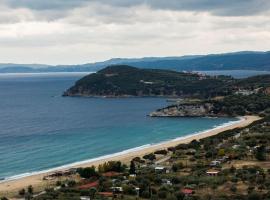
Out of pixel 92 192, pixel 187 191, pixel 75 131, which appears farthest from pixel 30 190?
pixel 75 131

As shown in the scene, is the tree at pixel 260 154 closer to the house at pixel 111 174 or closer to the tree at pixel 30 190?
the house at pixel 111 174

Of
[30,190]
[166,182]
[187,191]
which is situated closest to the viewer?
[187,191]

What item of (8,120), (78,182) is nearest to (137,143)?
(78,182)

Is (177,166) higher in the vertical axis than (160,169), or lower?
higher

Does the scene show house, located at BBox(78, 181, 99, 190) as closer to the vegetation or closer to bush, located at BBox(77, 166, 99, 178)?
the vegetation

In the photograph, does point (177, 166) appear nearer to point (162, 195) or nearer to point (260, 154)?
point (260, 154)

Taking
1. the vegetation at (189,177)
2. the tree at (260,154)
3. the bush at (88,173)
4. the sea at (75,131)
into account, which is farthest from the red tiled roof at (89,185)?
the tree at (260,154)

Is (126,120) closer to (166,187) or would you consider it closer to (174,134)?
(174,134)

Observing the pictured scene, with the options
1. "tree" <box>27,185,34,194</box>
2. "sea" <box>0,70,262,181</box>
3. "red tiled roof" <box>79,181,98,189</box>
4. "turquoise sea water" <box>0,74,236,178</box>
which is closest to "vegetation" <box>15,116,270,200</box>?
"red tiled roof" <box>79,181,98,189</box>
